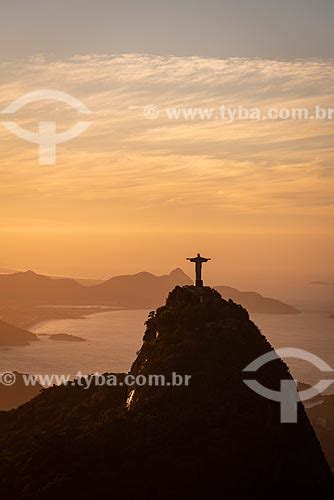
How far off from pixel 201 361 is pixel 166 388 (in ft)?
8.46

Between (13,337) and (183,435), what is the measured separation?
16902 cm

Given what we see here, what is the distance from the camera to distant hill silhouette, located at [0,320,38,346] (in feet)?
610

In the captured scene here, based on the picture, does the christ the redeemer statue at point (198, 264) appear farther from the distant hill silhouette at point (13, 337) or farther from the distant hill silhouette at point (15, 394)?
the distant hill silhouette at point (13, 337)

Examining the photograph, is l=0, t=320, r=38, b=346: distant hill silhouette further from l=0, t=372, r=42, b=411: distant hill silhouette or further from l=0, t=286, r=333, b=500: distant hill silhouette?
l=0, t=286, r=333, b=500: distant hill silhouette

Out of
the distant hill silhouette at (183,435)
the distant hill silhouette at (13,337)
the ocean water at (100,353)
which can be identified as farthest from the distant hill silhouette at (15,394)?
the distant hill silhouette at (13,337)

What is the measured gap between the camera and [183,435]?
28969 millimetres

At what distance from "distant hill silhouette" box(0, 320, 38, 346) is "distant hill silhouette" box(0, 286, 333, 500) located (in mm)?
153519

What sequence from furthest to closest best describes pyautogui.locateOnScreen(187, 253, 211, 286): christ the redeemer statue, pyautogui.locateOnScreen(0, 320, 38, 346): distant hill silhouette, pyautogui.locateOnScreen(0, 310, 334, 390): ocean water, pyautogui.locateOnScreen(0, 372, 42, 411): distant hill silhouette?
pyautogui.locateOnScreen(0, 320, 38, 346): distant hill silhouette < pyautogui.locateOnScreen(0, 310, 334, 390): ocean water < pyautogui.locateOnScreen(0, 372, 42, 411): distant hill silhouette < pyautogui.locateOnScreen(187, 253, 211, 286): christ the redeemer statue

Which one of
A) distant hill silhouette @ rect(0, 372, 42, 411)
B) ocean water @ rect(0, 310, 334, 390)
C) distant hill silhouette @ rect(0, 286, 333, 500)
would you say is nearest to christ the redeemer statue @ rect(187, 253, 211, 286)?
distant hill silhouette @ rect(0, 286, 333, 500)

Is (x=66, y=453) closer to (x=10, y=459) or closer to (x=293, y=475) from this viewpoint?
(x=10, y=459)

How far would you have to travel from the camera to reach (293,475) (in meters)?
29.6

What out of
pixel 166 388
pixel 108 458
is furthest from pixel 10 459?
pixel 166 388

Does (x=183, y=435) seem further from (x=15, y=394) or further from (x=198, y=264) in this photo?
(x=15, y=394)

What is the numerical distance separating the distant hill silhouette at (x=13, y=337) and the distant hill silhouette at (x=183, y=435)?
153519 mm
